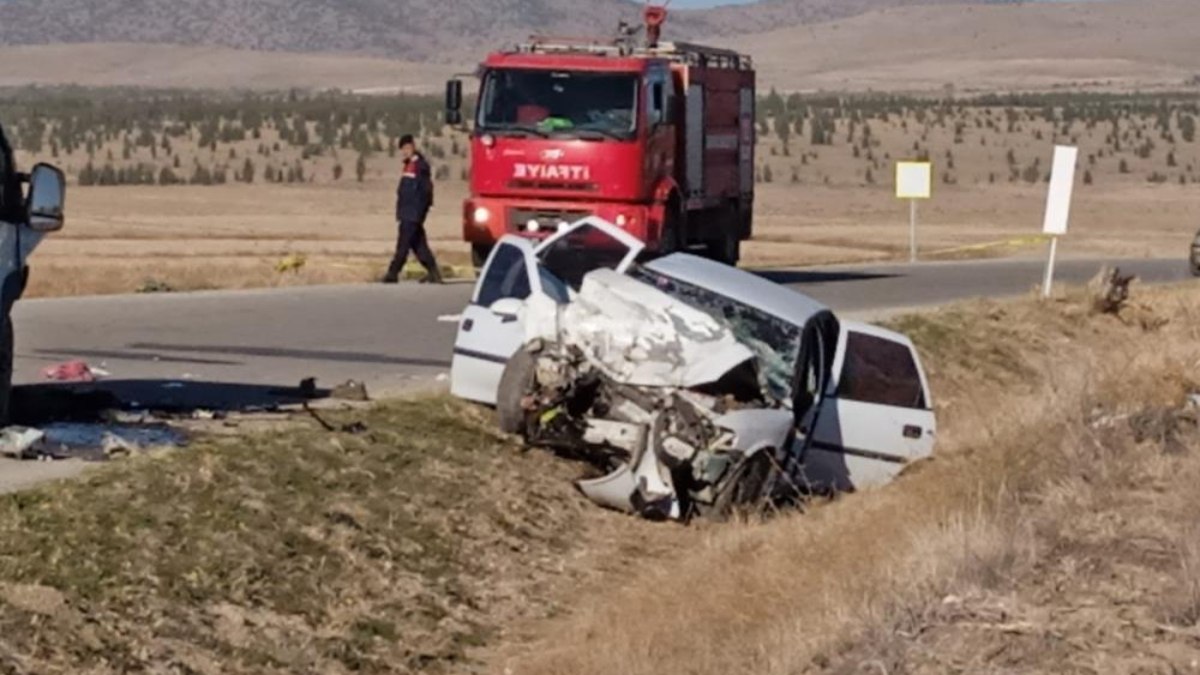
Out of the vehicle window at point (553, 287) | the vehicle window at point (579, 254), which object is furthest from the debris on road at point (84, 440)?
the vehicle window at point (579, 254)

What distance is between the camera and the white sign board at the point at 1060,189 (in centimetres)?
2683

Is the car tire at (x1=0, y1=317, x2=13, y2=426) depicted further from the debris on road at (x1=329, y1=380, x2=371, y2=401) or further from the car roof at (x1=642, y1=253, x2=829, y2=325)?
the car roof at (x1=642, y1=253, x2=829, y2=325)

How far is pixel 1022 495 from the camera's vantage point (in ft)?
47.2

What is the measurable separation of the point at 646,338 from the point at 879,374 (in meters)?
2.05

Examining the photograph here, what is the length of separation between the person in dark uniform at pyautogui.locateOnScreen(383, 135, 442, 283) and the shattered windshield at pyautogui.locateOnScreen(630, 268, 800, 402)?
12.4 meters

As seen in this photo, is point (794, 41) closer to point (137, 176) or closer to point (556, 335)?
point (137, 176)

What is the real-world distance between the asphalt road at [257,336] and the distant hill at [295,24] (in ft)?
513

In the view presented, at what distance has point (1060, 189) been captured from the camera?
88.8ft

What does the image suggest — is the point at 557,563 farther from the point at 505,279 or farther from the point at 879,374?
the point at 505,279

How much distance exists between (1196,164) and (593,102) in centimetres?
5189

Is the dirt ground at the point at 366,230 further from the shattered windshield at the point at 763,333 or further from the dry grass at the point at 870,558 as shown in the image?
the dry grass at the point at 870,558

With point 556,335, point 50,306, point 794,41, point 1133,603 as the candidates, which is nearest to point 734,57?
point 50,306

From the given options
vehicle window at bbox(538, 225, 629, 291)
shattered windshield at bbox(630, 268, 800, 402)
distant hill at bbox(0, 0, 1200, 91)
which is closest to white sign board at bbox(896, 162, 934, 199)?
vehicle window at bbox(538, 225, 629, 291)

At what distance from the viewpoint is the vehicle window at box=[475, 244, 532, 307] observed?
17641 millimetres
